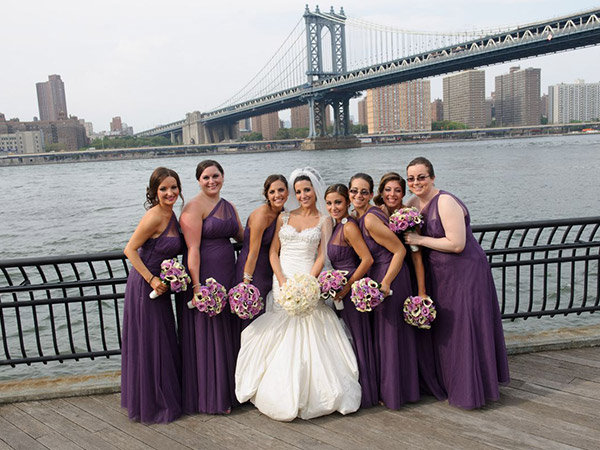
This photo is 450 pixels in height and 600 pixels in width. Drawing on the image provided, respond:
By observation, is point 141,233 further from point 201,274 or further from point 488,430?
point 488,430

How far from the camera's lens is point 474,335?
3.35 meters

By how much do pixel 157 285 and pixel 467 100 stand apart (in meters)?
129

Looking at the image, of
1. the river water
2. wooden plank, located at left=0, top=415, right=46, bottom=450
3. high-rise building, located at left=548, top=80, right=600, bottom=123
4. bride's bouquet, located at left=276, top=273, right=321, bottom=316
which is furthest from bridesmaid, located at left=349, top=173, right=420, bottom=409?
high-rise building, located at left=548, top=80, right=600, bottom=123

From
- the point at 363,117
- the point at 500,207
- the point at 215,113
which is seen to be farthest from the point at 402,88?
the point at 500,207

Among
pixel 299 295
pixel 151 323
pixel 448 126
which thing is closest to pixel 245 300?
pixel 299 295

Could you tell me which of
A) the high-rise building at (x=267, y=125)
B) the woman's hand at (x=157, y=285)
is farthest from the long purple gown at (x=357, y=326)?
the high-rise building at (x=267, y=125)

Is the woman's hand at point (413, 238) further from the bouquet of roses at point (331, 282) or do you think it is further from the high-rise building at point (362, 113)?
the high-rise building at point (362, 113)

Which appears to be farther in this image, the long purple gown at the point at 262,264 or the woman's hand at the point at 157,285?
the long purple gown at the point at 262,264

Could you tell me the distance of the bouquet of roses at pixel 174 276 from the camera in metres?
3.25

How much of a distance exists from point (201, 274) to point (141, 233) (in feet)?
1.40

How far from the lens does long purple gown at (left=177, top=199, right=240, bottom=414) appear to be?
11.0 ft

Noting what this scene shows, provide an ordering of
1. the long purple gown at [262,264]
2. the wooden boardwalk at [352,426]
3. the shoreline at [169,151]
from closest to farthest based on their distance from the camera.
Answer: the wooden boardwalk at [352,426], the long purple gown at [262,264], the shoreline at [169,151]

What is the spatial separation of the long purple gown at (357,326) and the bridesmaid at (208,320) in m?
0.63

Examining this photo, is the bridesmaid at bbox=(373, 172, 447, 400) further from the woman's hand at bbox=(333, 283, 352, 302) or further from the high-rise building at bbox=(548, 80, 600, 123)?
the high-rise building at bbox=(548, 80, 600, 123)
